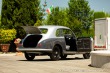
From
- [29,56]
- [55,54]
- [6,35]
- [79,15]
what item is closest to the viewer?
[55,54]

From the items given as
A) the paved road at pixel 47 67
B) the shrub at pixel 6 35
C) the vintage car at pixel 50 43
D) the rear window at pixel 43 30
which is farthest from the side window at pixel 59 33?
the shrub at pixel 6 35

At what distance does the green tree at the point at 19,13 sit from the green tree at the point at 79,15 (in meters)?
22.9

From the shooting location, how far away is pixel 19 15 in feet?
114

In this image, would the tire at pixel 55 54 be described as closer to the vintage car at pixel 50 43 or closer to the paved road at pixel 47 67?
the vintage car at pixel 50 43

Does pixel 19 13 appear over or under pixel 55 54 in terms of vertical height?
over

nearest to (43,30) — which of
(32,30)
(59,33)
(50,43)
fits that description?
(59,33)

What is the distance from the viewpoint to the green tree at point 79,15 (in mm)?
58500

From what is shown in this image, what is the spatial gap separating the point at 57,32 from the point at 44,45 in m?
1.60

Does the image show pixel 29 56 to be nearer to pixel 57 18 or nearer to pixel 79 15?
pixel 57 18

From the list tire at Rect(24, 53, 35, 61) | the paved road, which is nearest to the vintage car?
tire at Rect(24, 53, 35, 61)

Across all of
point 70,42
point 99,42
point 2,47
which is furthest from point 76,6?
point 70,42

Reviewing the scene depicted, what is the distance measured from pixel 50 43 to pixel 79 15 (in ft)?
144

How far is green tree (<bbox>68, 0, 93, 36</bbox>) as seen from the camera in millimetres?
58500

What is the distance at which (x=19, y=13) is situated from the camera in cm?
3469
